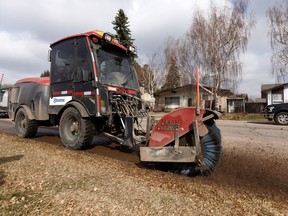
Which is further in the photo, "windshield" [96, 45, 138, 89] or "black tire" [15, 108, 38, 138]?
"black tire" [15, 108, 38, 138]

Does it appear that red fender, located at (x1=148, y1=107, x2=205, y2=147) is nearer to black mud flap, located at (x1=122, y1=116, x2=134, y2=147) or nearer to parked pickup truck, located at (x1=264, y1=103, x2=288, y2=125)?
black mud flap, located at (x1=122, y1=116, x2=134, y2=147)

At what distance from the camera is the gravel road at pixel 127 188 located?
2.68 meters

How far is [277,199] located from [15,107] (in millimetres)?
7651

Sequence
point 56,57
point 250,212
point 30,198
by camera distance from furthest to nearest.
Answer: point 56,57, point 30,198, point 250,212

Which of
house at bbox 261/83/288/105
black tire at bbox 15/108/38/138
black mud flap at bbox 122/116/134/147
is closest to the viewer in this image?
black mud flap at bbox 122/116/134/147

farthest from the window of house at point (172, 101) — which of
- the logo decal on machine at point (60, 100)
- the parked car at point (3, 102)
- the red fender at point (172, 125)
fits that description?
the red fender at point (172, 125)

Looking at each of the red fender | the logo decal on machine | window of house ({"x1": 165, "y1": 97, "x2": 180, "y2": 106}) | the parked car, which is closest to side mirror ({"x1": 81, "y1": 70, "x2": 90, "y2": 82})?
the logo decal on machine

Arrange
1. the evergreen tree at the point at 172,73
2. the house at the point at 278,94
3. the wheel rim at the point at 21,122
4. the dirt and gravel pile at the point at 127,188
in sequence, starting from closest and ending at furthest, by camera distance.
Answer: the dirt and gravel pile at the point at 127,188 < the wheel rim at the point at 21,122 < the evergreen tree at the point at 172,73 < the house at the point at 278,94

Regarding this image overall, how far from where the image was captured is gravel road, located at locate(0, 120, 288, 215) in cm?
268

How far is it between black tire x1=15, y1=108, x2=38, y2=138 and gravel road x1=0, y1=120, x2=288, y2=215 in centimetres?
208

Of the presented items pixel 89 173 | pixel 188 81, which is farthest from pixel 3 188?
pixel 188 81

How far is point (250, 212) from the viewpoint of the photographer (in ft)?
8.58

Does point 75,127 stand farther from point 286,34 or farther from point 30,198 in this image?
point 286,34

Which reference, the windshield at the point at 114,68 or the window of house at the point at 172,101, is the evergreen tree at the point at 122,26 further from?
the windshield at the point at 114,68
